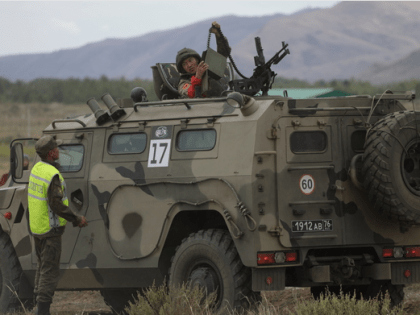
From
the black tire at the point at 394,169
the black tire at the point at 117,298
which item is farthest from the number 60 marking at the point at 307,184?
the black tire at the point at 117,298

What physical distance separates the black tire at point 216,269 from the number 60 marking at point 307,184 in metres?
0.93

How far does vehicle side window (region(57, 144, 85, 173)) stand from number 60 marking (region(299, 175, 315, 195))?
9.32 feet

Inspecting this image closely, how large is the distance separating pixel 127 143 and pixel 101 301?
3805mm

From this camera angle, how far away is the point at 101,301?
12.0 meters

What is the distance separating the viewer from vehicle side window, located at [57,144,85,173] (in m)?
9.52

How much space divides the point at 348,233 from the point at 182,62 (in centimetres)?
337

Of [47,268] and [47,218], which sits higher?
[47,218]

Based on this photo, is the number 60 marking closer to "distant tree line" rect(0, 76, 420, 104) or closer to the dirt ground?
the dirt ground

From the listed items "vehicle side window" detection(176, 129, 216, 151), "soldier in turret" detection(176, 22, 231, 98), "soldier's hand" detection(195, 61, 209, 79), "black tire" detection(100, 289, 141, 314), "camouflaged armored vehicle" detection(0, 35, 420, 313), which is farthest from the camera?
"black tire" detection(100, 289, 141, 314)

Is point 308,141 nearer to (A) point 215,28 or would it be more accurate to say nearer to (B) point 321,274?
(B) point 321,274

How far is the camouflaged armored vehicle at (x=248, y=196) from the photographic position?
7.91 meters

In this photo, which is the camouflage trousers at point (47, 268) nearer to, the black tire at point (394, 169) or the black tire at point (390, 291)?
the black tire at point (394, 169)

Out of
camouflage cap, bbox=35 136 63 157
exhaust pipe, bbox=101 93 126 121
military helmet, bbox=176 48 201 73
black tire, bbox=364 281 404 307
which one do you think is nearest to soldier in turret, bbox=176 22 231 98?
military helmet, bbox=176 48 201 73

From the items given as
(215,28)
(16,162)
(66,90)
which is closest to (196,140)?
(215,28)
